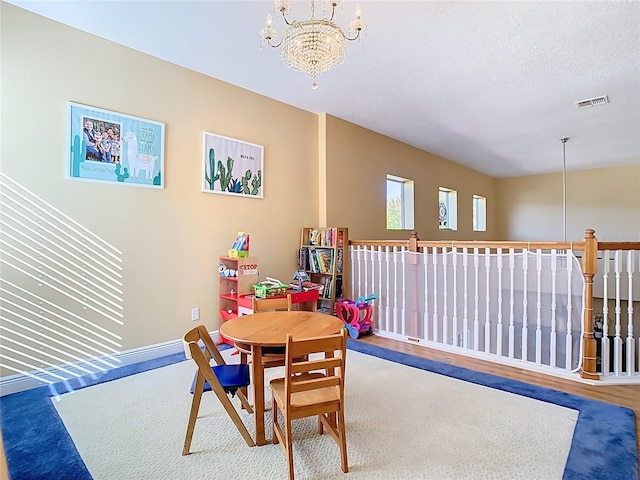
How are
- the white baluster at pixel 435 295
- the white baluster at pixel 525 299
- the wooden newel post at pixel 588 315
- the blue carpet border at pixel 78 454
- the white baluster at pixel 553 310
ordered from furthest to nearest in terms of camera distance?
the white baluster at pixel 435 295
the white baluster at pixel 525 299
the white baluster at pixel 553 310
the wooden newel post at pixel 588 315
the blue carpet border at pixel 78 454

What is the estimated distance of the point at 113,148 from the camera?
2.97 meters

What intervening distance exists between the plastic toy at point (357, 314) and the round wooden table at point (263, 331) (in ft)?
5.28

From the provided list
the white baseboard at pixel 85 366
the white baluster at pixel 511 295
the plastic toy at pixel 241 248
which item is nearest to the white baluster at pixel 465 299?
the white baluster at pixel 511 295

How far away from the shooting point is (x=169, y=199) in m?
3.32

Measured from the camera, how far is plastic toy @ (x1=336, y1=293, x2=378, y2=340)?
390 centimetres

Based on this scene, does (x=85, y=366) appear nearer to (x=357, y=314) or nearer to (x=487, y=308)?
(x=357, y=314)

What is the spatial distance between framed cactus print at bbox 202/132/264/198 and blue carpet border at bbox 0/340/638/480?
1.95 m

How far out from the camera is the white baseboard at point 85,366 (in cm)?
252

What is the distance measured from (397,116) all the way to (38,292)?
438 centimetres

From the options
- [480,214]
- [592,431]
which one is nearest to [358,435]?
[592,431]

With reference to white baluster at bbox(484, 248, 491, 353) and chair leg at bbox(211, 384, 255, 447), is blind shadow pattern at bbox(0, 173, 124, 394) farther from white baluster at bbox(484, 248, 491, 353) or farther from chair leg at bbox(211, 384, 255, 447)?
white baluster at bbox(484, 248, 491, 353)

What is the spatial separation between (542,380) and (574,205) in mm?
7069

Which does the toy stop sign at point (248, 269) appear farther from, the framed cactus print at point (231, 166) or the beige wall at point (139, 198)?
the framed cactus print at point (231, 166)

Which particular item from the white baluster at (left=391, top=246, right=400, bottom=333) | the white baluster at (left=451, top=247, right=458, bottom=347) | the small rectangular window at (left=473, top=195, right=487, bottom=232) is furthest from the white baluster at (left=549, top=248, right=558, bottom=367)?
the small rectangular window at (left=473, top=195, right=487, bottom=232)
